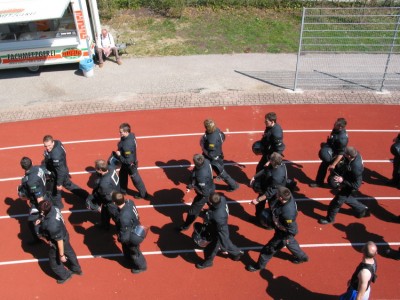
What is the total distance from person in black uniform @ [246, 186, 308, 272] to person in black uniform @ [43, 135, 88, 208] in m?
4.14

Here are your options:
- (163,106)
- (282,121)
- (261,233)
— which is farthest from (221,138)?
(163,106)

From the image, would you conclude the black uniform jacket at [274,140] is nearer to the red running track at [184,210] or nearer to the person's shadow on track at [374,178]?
the red running track at [184,210]

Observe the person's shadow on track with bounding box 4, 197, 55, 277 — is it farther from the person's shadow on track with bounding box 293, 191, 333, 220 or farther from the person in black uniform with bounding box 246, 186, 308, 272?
the person's shadow on track with bounding box 293, 191, 333, 220

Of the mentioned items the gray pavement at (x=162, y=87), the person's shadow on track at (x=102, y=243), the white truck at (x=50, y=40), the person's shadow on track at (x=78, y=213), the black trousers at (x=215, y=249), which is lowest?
the person's shadow on track at (x=102, y=243)

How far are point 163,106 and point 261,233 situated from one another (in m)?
5.85

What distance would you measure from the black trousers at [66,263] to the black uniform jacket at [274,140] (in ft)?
14.1

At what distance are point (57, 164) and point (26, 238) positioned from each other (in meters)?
1.62

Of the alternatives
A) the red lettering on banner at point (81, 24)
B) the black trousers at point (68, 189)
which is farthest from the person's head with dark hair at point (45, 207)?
the red lettering on banner at point (81, 24)

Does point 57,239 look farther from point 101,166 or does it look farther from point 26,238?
point 26,238

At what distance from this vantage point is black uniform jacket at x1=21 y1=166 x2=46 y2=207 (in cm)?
717

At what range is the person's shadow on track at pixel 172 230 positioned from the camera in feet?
25.1

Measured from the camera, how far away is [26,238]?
319 inches

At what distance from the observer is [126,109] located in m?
12.4

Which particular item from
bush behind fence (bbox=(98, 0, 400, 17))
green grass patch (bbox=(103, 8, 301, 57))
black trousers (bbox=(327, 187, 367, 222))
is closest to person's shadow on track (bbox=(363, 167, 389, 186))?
black trousers (bbox=(327, 187, 367, 222))
